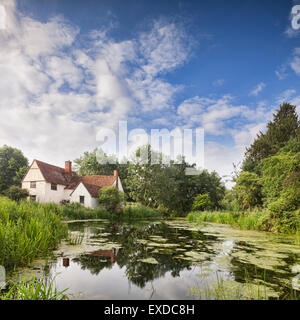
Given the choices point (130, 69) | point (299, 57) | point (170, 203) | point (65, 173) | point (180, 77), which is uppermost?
point (130, 69)

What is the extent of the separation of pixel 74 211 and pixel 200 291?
13302 mm

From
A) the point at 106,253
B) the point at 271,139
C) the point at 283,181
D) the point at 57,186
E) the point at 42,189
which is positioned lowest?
the point at 106,253

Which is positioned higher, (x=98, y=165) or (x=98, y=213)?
(x=98, y=165)

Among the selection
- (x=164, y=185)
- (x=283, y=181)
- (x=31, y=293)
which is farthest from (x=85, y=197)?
(x=31, y=293)

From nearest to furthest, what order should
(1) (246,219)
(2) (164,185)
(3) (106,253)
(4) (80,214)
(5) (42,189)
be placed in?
(3) (106,253) → (1) (246,219) → (4) (80,214) → (5) (42,189) → (2) (164,185)

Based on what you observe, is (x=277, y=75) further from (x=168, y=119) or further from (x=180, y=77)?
(x=168, y=119)

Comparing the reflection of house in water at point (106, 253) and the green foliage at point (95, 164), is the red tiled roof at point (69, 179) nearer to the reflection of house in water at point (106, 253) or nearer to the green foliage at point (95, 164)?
the green foliage at point (95, 164)

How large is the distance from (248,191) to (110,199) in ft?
36.1

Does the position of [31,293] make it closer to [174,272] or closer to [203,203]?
[174,272]

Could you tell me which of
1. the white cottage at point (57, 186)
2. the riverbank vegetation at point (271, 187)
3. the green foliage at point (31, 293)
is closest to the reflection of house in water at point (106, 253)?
the green foliage at point (31, 293)

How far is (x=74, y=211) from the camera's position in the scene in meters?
14.3

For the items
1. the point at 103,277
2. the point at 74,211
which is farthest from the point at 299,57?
the point at 74,211

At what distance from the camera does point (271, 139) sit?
19469 mm
